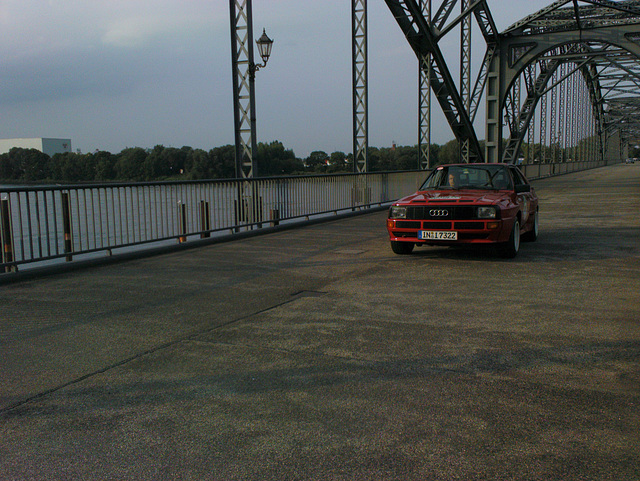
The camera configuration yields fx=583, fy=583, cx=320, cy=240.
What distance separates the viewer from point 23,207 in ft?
27.3

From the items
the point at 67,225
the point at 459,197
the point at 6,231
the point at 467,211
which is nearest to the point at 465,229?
the point at 467,211

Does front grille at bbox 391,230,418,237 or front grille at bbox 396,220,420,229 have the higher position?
front grille at bbox 396,220,420,229

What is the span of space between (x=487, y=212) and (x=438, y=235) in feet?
2.64

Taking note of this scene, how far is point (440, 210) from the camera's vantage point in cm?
888

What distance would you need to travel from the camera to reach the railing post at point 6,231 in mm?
8070

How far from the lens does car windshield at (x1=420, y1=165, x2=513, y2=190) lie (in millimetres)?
9922

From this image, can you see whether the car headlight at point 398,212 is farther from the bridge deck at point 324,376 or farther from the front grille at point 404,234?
the bridge deck at point 324,376

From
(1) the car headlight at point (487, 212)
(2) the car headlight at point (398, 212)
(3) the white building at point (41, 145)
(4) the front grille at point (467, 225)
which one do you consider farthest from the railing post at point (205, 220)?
(1) the car headlight at point (487, 212)

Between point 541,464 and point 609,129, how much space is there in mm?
147390

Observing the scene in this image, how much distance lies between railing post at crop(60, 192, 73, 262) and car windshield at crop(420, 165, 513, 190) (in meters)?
5.94

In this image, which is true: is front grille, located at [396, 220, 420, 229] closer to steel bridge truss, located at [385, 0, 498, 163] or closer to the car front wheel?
the car front wheel

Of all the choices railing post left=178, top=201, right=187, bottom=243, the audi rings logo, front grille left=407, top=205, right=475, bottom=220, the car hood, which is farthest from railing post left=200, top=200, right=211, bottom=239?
the audi rings logo

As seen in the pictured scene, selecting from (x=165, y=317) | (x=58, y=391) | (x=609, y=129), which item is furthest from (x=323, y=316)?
(x=609, y=129)

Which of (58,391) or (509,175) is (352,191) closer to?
(509,175)
